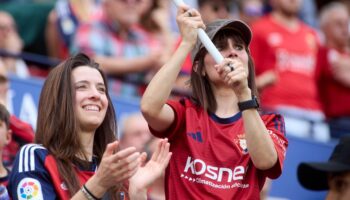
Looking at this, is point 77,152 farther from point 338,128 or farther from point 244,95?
point 338,128

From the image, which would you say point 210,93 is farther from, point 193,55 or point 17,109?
point 17,109

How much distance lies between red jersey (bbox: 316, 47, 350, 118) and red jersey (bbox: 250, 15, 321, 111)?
42 cm

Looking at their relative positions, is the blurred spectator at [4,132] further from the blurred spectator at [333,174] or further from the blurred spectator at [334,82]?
the blurred spectator at [334,82]

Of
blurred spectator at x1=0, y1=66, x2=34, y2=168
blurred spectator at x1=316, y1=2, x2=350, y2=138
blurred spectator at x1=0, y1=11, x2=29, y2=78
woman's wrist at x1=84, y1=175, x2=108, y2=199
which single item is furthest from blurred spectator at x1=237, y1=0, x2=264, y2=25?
woman's wrist at x1=84, y1=175, x2=108, y2=199

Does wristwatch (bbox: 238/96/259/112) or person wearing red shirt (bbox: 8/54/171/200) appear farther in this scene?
wristwatch (bbox: 238/96/259/112)

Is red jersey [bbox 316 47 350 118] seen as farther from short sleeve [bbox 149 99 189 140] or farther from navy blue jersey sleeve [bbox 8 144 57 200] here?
navy blue jersey sleeve [bbox 8 144 57 200]

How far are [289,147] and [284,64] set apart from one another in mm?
1184

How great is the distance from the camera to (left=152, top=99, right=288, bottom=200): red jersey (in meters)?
4.92

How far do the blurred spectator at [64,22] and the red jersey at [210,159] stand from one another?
381cm

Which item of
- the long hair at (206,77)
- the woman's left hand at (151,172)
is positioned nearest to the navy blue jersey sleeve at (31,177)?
the woman's left hand at (151,172)

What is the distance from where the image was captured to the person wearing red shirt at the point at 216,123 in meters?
4.80

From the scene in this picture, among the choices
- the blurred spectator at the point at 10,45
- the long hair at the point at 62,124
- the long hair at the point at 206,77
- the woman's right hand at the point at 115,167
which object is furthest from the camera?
the blurred spectator at the point at 10,45

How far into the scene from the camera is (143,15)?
928cm

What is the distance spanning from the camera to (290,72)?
369 inches
